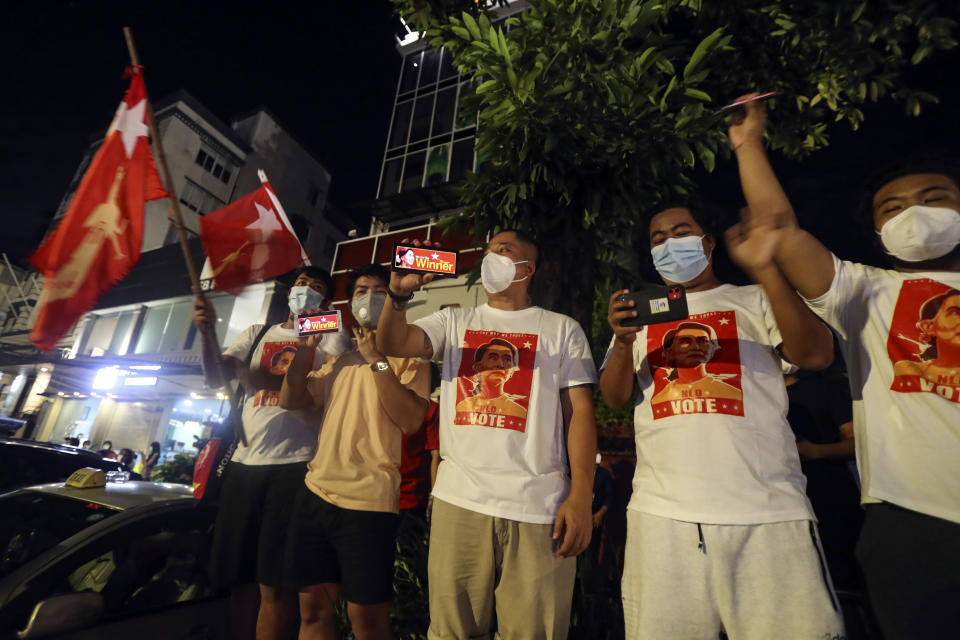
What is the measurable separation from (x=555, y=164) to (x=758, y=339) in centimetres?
255

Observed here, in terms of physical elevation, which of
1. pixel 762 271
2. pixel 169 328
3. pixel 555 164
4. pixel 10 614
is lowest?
pixel 10 614

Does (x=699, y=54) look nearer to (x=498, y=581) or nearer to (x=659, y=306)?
(x=659, y=306)

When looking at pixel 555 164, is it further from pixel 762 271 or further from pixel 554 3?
pixel 762 271

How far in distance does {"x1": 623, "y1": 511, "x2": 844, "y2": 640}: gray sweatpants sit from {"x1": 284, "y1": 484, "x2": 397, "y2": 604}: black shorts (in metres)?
1.35

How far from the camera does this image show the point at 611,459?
17.4 ft

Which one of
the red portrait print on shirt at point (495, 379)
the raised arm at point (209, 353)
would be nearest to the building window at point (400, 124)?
the raised arm at point (209, 353)

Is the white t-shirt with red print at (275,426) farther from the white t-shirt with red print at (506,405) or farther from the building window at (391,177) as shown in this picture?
the building window at (391,177)

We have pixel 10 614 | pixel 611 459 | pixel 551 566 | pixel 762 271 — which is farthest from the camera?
pixel 611 459

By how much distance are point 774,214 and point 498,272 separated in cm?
132

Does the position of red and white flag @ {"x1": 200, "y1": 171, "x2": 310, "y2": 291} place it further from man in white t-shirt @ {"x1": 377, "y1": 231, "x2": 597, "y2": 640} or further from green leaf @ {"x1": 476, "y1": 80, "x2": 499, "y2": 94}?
man in white t-shirt @ {"x1": 377, "y1": 231, "x2": 597, "y2": 640}

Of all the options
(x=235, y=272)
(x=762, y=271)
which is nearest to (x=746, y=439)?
(x=762, y=271)

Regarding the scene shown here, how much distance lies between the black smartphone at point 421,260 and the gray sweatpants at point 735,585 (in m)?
1.55

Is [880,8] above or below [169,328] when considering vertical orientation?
below

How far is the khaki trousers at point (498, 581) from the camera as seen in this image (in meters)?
1.98
